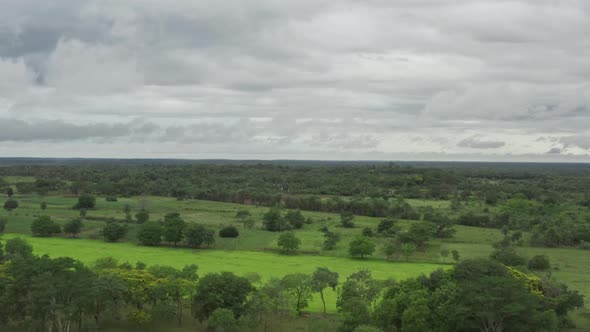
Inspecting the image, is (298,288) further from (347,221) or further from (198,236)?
(347,221)

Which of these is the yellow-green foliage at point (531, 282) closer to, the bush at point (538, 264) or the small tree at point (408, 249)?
the bush at point (538, 264)

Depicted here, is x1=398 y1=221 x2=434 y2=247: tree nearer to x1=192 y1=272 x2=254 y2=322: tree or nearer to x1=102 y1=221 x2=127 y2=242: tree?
x1=192 y1=272 x2=254 y2=322: tree

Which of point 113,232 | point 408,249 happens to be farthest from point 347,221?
point 113,232

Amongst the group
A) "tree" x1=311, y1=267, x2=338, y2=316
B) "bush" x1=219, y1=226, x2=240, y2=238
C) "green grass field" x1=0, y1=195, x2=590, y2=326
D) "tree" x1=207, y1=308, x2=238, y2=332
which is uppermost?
"tree" x1=311, y1=267, x2=338, y2=316

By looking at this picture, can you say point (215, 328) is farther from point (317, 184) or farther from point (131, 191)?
point (317, 184)

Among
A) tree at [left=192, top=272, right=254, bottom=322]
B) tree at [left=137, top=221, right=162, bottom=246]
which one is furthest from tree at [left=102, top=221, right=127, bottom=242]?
tree at [left=192, top=272, right=254, bottom=322]

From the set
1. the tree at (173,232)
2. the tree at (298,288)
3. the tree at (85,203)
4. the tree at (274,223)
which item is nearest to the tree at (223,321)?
the tree at (298,288)
